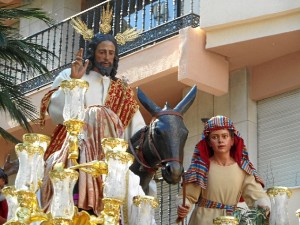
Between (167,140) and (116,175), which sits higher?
(167,140)

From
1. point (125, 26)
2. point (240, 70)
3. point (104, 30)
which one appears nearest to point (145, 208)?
point (104, 30)

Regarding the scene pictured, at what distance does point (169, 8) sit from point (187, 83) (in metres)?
2.17

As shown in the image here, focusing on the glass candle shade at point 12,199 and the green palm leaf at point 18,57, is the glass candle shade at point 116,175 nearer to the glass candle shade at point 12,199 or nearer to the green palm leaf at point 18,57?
the glass candle shade at point 12,199

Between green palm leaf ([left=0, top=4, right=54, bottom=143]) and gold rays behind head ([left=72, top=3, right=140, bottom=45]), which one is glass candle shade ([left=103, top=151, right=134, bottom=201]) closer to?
gold rays behind head ([left=72, top=3, right=140, bottom=45])

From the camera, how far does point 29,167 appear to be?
9.23m

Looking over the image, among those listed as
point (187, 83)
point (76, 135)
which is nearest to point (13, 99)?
point (187, 83)

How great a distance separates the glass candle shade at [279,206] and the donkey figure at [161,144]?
0.79 m

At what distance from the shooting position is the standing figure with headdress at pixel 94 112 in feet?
34.4

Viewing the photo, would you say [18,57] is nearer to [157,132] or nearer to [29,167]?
[157,132]

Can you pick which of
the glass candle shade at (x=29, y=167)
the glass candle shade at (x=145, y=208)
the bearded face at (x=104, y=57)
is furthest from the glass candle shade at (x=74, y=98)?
the bearded face at (x=104, y=57)

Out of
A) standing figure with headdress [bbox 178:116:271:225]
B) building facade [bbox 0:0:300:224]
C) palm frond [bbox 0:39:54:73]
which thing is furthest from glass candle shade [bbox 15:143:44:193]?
building facade [bbox 0:0:300:224]

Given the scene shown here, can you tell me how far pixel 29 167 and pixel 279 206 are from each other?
7.45 feet

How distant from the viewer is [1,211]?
1218cm

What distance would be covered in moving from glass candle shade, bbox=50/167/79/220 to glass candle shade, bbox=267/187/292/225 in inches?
81.1
